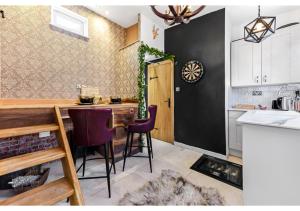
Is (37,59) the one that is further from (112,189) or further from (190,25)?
(190,25)

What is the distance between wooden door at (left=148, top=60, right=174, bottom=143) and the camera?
13.4 ft

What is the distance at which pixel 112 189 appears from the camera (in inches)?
79.1

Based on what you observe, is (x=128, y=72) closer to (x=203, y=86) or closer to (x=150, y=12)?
(x=150, y=12)

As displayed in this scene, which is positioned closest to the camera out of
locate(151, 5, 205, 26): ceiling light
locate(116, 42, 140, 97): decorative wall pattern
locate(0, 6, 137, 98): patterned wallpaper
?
locate(151, 5, 205, 26): ceiling light

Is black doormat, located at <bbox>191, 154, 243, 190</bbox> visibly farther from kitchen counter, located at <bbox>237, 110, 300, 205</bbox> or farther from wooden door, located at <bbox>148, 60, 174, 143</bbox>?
wooden door, located at <bbox>148, 60, 174, 143</bbox>

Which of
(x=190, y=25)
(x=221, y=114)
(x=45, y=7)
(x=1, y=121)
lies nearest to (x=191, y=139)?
(x=221, y=114)

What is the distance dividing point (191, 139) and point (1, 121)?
3367 millimetres

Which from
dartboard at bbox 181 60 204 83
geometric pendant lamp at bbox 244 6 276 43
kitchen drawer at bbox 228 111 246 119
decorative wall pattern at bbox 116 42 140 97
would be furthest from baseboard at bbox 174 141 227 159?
geometric pendant lamp at bbox 244 6 276 43

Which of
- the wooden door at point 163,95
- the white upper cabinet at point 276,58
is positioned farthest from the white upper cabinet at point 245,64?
the wooden door at point 163,95

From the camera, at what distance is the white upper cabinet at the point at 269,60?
280 centimetres

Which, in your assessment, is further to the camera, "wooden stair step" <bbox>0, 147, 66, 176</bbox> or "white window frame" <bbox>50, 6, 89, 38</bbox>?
"white window frame" <bbox>50, 6, 89, 38</bbox>

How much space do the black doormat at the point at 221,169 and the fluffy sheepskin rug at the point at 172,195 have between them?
406mm

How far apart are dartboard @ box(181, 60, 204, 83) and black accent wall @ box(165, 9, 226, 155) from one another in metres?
0.10

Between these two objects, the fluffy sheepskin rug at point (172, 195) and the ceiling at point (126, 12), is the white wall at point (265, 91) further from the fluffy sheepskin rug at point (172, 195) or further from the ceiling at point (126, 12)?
the fluffy sheepskin rug at point (172, 195)
